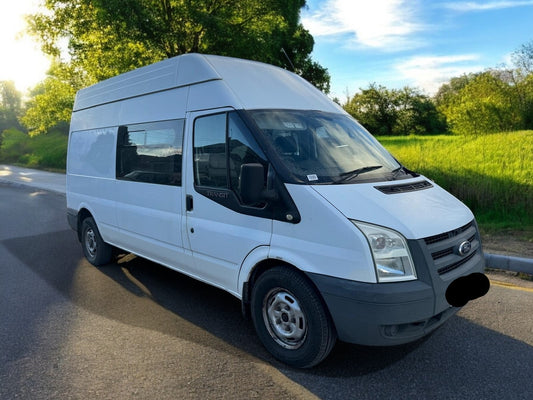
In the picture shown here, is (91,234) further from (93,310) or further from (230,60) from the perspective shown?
(230,60)

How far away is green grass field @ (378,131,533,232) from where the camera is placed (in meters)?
7.65

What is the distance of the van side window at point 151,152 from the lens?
4.16 meters

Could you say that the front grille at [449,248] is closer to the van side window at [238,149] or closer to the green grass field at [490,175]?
the van side window at [238,149]

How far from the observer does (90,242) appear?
20.1 feet

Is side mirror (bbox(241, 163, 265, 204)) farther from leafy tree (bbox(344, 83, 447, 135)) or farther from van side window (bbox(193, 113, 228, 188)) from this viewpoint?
leafy tree (bbox(344, 83, 447, 135))

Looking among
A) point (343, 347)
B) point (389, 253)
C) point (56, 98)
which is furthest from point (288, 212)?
point (56, 98)

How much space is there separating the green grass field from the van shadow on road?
14.2 feet

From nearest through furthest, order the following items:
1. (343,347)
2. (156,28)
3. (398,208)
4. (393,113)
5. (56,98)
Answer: (398,208)
(343,347)
(156,28)
(56,98)
(393,113)

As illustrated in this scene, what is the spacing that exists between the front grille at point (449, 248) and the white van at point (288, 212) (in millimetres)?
14

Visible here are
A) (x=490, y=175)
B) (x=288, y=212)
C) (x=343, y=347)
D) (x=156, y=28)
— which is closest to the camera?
(x=288, y=212)

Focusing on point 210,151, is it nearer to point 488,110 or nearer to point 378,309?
point 378,309

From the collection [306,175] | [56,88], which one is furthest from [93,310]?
[56,88]

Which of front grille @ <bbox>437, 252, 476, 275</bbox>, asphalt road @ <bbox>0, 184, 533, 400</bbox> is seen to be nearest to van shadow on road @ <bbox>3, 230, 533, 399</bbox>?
asphalt road @ <bbox>0, 184, 533, 400</bbox>

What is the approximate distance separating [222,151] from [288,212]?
3.09ft
